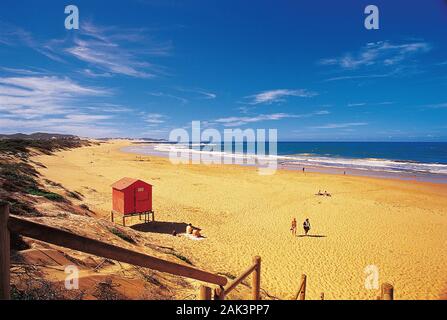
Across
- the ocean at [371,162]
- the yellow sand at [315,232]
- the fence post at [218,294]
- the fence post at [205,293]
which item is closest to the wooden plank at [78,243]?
the fence post at [205,293]

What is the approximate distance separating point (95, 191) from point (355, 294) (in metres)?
20.3

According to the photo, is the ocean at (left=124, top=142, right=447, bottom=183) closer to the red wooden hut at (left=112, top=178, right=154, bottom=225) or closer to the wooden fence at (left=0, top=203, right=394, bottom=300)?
the red wooden hut at (left=112, top=178, right=154, bottom=225)

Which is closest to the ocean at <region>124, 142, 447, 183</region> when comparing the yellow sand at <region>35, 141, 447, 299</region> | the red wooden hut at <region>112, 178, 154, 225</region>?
the yellow sand at <region>35, 141, 447, 299</region>

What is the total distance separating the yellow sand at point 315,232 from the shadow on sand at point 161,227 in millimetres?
835

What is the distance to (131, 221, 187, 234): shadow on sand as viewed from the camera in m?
15.5


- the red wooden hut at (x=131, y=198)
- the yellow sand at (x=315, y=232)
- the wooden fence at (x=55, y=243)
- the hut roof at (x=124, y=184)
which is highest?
the wooden fence at (x=55, y=243)

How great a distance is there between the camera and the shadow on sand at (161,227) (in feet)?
50.7

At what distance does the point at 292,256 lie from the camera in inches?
509

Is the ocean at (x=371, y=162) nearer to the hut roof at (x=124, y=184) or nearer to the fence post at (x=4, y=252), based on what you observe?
the hut roof at (x=124, y=184)

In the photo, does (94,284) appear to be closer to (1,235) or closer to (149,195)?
(1,235)

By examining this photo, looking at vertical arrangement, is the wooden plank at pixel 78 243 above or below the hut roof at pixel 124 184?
above

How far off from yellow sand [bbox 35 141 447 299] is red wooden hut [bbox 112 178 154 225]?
1722 millimetres

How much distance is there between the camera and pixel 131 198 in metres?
15.6
